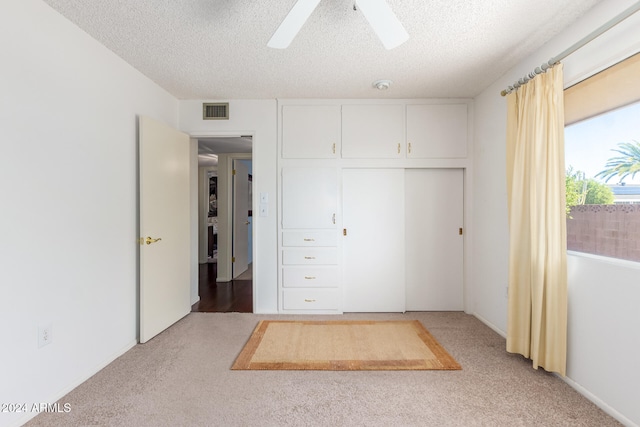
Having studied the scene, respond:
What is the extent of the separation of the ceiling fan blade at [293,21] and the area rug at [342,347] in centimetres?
214

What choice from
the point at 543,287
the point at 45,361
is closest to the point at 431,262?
the point at 543,287

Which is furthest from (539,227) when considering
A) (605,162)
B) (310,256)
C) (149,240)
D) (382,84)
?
(149,240)

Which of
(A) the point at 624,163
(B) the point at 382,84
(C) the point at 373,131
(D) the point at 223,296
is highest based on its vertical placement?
(B) the point at 382,84

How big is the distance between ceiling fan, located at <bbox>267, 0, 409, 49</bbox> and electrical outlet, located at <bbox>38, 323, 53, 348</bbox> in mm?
2104

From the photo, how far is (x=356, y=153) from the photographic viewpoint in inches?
133

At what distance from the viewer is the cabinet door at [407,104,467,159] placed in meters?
3.36

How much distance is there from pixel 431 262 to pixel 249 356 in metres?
2.22

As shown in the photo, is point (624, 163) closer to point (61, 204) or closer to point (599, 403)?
point (599, 403)

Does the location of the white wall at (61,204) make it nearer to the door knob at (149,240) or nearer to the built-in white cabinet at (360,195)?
the door knob at (149,240)

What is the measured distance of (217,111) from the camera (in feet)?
11.2

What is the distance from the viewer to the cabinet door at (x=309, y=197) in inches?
133

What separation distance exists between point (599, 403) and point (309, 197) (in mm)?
2720

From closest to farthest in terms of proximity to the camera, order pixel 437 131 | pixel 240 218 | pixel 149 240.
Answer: pixel 149 240 → pixel 437 131 → pixel 240 218

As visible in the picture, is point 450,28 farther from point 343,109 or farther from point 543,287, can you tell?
point 543,287
